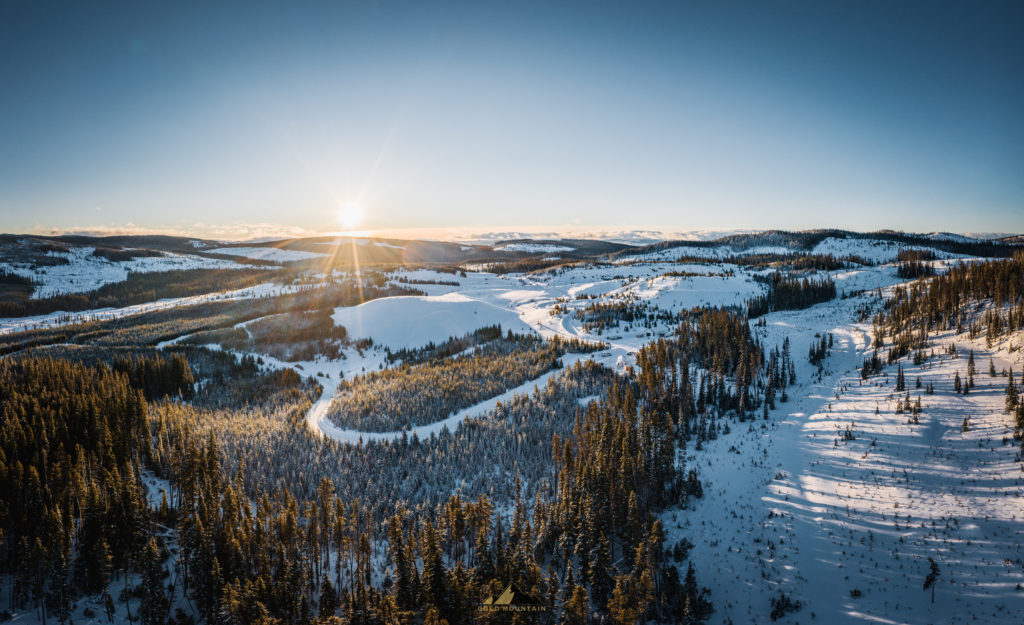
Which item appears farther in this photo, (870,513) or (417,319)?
(417,319)

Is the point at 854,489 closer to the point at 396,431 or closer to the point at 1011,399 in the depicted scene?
the point at 1011,399

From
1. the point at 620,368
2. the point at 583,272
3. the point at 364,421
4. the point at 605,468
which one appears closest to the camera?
the point at 605,468

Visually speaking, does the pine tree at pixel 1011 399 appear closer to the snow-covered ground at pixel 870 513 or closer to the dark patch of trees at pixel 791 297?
the snow-covered ground at pixel 870 513

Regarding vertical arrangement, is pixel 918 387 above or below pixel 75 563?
above

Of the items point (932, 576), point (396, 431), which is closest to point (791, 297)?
point (932, 576)

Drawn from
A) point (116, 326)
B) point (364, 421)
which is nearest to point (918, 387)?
point (364, 421)

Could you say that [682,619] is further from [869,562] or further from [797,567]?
[869,562]

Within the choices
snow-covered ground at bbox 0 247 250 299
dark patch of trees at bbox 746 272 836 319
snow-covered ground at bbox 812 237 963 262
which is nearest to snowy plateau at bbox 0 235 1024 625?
dark patch of trees at bbox 746 272 836 319

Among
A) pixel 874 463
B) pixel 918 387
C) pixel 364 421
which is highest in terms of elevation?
pixel 918 387

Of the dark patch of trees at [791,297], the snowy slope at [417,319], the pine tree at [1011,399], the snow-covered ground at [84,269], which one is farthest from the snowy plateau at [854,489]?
the snow-covered ground at [84,269]
